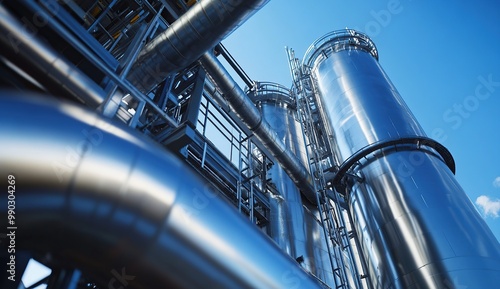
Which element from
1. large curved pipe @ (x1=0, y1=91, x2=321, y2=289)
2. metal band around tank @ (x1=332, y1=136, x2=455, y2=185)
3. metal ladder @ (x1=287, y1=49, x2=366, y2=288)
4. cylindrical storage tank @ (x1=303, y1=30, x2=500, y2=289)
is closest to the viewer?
large curved pipe @ (x1=0, y1=91, x2=321, y2=289)

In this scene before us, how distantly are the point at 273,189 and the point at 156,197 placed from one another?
5374 mm

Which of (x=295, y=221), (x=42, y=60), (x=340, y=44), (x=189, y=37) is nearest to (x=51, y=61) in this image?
(x=42, y=60)

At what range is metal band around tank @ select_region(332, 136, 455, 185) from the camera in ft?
18.6

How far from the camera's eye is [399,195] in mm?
4984

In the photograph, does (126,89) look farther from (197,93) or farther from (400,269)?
(400,269)

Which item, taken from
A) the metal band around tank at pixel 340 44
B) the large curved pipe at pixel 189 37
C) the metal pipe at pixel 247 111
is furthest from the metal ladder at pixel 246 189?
the metal band around tank at pixel 340 44

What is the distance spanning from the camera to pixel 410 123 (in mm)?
6086

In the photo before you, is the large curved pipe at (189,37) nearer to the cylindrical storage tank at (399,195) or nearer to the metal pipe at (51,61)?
the metal pipe at (51,61)

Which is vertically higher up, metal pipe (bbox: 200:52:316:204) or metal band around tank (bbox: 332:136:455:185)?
metal pipe (bbox: 200:52:316:204)

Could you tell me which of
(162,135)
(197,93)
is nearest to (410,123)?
(197,93)

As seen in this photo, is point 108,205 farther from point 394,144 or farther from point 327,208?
point 394,144

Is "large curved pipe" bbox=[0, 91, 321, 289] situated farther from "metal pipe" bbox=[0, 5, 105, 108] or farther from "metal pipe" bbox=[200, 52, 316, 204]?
"metal pipe" bbox=[200, 52, 316, 204]

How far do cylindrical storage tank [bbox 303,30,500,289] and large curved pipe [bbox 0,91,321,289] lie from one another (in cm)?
327

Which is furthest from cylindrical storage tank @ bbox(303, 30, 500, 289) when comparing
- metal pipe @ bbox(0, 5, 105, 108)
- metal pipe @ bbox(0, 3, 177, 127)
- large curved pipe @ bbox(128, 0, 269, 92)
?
metal pipe @ bbox(0, 5, 105, 108)
